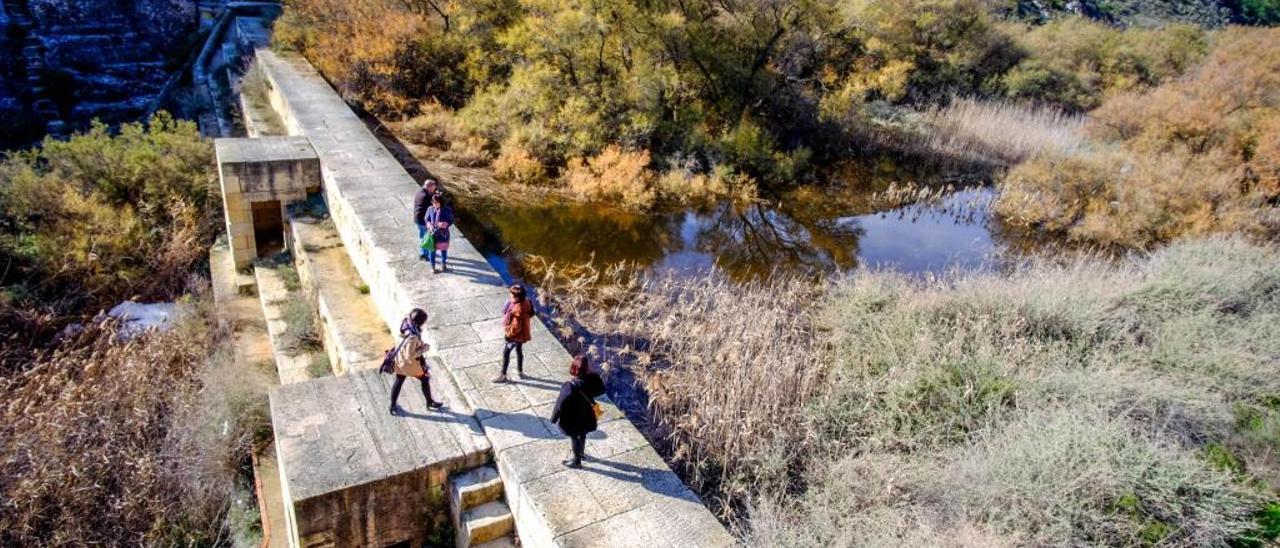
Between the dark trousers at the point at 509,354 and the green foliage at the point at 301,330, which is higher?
the dark trousers at the point at 509,354

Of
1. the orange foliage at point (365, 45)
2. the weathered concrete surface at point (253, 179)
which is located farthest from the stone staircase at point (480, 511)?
the orange foliage at point (365, 45)

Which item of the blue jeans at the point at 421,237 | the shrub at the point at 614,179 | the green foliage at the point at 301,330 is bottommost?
the green foliage at the point at 301,330

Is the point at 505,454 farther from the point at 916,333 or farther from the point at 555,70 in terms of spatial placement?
the point at 555,70

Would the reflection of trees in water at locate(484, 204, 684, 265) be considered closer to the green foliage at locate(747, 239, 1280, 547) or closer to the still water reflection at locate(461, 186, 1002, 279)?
the still water reflection at locate(461, 186, 1002, 279)

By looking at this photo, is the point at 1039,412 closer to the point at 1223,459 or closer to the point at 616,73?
the point at 1223,459

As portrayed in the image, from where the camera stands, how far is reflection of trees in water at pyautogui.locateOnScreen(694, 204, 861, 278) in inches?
456

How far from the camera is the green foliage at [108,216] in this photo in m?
9.34

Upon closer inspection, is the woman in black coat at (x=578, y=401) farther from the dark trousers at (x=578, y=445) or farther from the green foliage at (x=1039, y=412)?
the green foliage at (x=1039, y=412)

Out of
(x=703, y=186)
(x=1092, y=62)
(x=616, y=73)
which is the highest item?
(x=1092, y=62)

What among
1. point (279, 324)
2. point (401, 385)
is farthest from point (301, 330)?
point (401, 385)

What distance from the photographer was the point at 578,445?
15.6 feet

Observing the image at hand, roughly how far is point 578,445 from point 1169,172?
14.8 metres

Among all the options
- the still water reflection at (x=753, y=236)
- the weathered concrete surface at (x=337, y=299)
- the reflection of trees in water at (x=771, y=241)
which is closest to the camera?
the weathered concrete surface at (x=337, y=299)

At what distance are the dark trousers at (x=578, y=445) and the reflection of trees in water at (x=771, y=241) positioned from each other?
6565 mm
